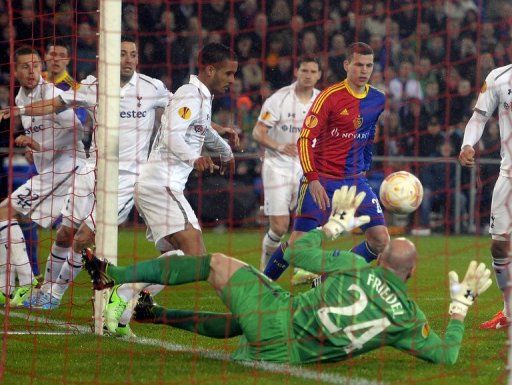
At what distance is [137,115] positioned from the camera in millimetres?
9789

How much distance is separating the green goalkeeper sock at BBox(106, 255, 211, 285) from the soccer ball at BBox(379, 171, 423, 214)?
2.57m

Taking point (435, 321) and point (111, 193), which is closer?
point (111, 193)

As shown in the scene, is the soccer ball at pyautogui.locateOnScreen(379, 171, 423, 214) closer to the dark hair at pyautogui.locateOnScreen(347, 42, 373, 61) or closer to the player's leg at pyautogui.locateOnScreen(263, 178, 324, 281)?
the player's leg at pyautogui.locateOnScreen(263, 178, 324, 281)

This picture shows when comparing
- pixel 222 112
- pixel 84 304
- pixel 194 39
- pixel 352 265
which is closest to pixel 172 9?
pixel 194 39

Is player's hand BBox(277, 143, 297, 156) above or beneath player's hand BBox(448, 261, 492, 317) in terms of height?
above

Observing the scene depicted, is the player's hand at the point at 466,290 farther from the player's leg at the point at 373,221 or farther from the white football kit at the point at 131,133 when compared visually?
the white football kit at the point at 131,133

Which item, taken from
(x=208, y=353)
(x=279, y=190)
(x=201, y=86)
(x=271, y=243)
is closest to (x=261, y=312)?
(x=208, y=353)

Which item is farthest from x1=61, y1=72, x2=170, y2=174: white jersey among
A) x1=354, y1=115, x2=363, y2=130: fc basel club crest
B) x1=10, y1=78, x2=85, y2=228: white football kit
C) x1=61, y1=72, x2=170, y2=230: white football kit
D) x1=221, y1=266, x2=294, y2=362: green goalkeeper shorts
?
x1=221, y1=266, x2=294, y2=362: green goalkeeper shorts

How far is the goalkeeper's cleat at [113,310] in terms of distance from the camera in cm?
805

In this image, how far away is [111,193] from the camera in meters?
7.86

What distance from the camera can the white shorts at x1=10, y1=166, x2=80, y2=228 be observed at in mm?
10344

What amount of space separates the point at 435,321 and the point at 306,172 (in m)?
1.65

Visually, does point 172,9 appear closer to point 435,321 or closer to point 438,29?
point 438,29

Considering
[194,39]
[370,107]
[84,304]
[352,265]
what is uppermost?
[194,39]
